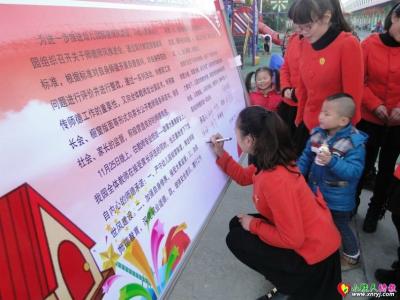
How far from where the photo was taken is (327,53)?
6.12ft

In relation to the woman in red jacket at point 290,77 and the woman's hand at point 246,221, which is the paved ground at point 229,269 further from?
the woman in red jacket at point 290,77

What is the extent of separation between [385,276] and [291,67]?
1445mm

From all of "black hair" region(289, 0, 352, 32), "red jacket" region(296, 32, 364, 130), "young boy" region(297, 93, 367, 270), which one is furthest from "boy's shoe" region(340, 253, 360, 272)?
"black hair" region(289, 0, 352, 32)

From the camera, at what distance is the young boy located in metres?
1.82

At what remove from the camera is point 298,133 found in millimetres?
2363

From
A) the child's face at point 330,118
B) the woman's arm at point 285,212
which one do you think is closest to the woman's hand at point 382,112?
the child's face at point 330,118

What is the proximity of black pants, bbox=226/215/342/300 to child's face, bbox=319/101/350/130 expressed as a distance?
67 centimetres

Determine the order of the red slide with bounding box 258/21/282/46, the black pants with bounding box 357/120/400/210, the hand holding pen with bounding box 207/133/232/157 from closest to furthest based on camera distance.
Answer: the hand holding pen with bounding box 207/133/232/157 < the black pants with bounding box 357/120/400/210 < the red slide with bounding box 258/21/282/46

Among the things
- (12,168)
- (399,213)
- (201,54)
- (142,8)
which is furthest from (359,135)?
(12,168)

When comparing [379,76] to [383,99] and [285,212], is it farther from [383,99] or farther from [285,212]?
[285,212]

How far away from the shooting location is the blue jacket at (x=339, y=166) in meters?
1.84

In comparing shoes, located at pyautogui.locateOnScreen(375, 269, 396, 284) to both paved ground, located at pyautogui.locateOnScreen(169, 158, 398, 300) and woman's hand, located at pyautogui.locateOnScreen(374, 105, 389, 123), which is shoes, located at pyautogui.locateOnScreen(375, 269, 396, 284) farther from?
woman's hand, located at pyautogui.locateOnScreen(374, 105, 389, 123)

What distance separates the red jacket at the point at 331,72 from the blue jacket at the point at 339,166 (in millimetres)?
140

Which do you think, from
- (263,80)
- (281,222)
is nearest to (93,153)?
(281,222)
